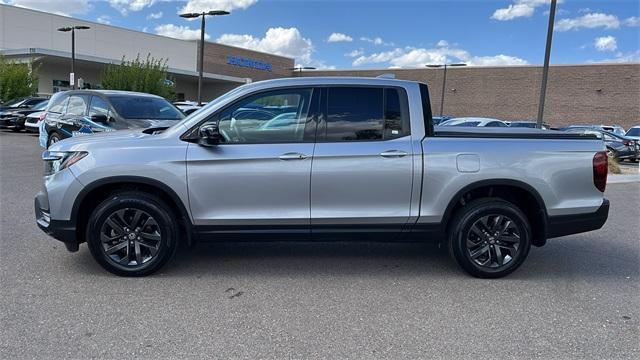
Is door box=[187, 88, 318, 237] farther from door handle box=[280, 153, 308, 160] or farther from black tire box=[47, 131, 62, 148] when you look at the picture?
black tire box=[47, 131, 62, 148]

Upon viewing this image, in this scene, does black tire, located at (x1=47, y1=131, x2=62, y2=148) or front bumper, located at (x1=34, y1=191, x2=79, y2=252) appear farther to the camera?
black tire, located at (x1=47, y1=131, x2=62, y2=148)

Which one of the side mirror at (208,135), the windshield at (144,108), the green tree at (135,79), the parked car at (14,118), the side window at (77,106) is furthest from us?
the green tree at (135,79)

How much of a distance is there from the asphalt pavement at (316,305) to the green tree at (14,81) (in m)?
29.5

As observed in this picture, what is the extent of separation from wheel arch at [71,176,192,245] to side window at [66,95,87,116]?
644 cm

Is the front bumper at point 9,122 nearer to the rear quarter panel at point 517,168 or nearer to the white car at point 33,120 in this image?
the white car at point 33,120

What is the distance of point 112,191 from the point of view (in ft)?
15.2

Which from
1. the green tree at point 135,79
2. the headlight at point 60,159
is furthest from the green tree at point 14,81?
the headlight at point 60,159

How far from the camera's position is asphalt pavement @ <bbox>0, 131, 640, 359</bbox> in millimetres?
3377

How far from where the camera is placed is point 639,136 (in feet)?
75.9

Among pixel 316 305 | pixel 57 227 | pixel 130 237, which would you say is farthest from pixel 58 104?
pixel 316 305

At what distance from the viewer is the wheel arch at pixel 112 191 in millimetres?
4449

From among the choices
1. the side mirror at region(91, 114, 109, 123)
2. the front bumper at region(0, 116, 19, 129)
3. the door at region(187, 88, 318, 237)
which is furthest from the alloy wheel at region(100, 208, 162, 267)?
the front bumper at region(0, 116, 19, 129)

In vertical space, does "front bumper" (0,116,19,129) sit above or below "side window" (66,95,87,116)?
below

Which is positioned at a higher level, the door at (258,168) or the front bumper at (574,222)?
the door at (258,168)
